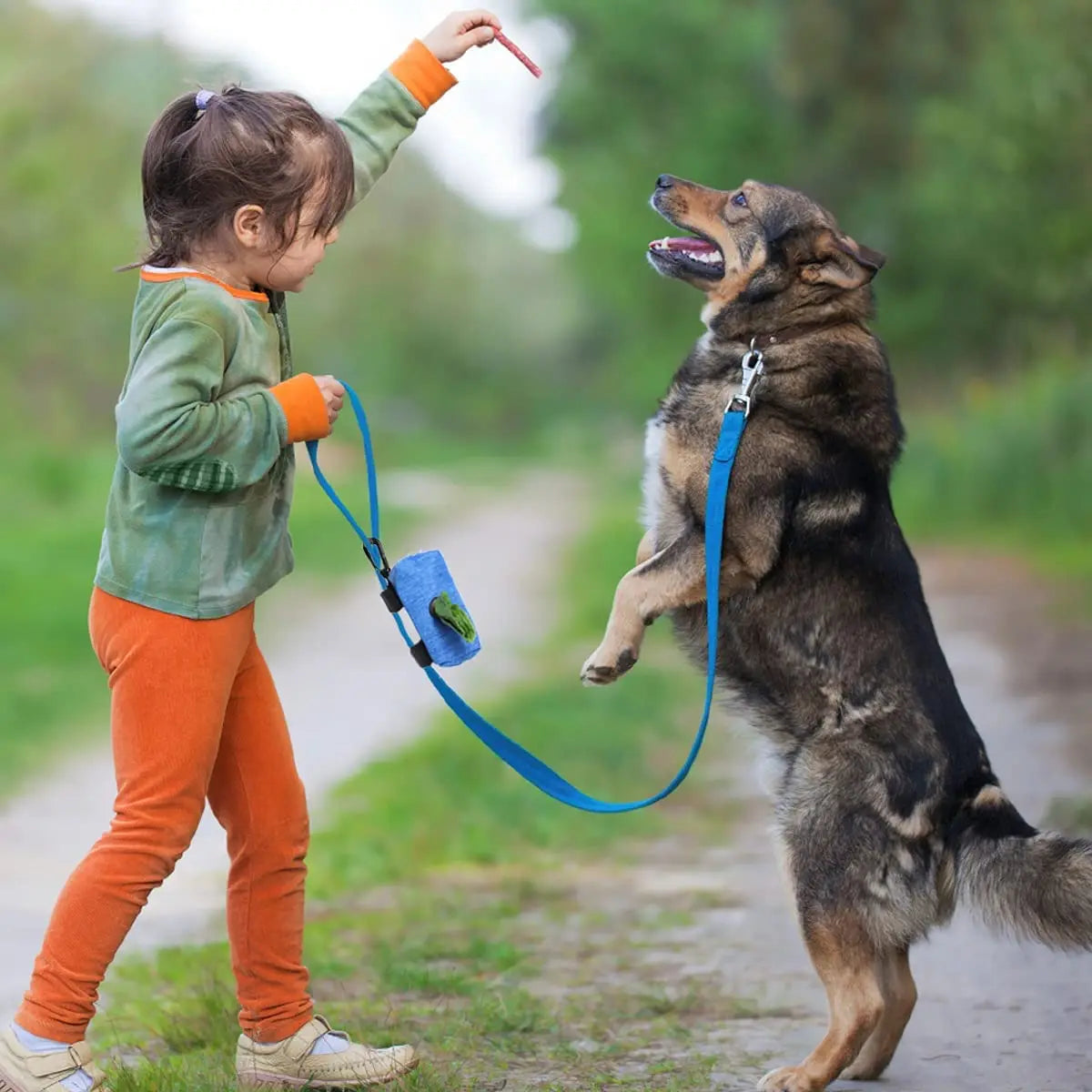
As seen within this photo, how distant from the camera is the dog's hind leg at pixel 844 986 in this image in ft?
11.7

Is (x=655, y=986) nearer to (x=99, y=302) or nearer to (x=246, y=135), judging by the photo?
(x=246, y=135)

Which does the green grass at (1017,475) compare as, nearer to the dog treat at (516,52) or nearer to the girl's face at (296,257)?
the dog treat at (516,52)

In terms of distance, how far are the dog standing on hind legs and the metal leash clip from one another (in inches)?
2.7

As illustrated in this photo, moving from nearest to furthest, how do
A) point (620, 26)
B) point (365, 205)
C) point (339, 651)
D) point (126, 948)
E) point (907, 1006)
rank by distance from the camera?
point (907, 1006), point (126, 948), point (339, 651), point (620, 26), point (365, 205)

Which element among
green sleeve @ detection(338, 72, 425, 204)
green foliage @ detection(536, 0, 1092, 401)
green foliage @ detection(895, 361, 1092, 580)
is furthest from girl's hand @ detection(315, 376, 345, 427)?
green foliage @ detection(536, 0, 1092, 401)

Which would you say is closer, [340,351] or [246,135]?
[246,135]

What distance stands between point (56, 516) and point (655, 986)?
42.8ft

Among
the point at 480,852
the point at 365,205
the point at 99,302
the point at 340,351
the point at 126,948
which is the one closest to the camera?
the point at 126,948

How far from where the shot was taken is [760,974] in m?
4.89

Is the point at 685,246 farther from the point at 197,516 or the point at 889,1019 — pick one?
the point at 889,1019

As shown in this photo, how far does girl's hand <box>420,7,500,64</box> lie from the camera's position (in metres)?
3.91

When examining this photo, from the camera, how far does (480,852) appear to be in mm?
6738

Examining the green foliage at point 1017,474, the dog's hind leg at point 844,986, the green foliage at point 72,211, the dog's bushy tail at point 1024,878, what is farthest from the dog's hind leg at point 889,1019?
the green foliage at point 1017,474

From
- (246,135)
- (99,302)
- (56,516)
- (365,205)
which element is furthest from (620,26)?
(246,135)
